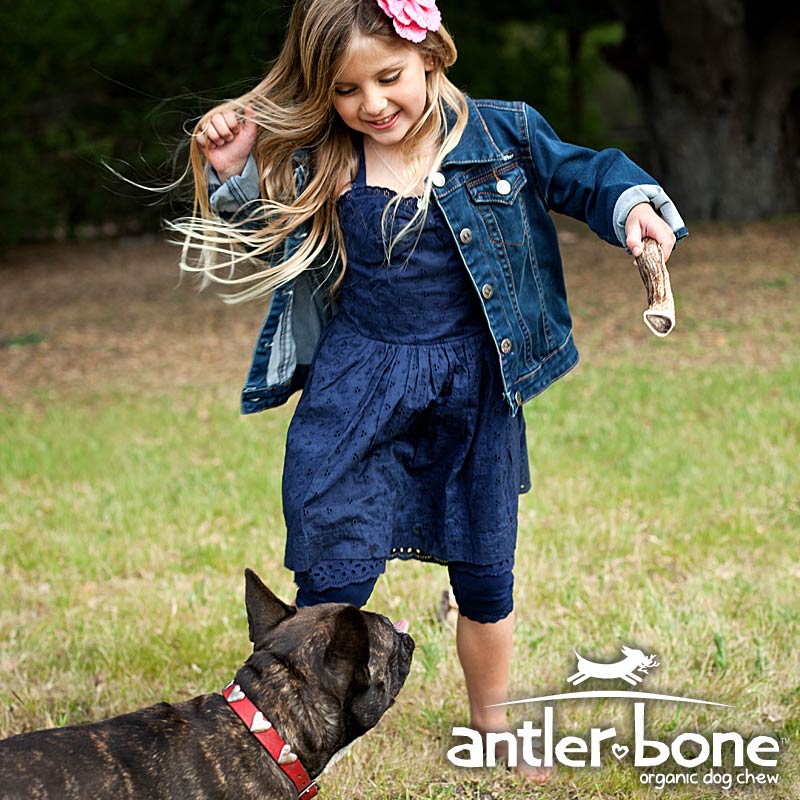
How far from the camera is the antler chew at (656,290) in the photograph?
2.57 meters

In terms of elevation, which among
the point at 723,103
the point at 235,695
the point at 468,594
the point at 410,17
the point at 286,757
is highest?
the point at 723,103

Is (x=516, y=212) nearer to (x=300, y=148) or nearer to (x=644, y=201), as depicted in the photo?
(x=644, y=201)

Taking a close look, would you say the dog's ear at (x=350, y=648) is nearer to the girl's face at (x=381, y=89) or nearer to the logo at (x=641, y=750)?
the logo at (x=641, y=750)

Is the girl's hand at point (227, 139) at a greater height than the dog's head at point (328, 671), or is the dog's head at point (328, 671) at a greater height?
the girl's hand at point (227, 139)

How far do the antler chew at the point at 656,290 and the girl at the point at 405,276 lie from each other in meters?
0.25

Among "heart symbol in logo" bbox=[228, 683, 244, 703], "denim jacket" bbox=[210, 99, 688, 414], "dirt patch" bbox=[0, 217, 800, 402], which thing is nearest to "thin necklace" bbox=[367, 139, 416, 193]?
"denim jacket" bbox=[210, 99, 688, 414]

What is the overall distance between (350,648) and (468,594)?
72cm

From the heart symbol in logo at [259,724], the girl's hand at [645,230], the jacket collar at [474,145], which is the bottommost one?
the heart symbol in logo at [259,724]

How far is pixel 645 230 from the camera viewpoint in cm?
282

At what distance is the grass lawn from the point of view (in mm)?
3682

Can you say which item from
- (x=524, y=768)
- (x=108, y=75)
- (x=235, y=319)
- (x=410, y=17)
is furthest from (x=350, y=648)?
(x=108, y=75)

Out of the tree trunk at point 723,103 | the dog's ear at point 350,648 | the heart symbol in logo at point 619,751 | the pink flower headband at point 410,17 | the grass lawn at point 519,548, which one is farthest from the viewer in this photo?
the tree trunk at point 723,103

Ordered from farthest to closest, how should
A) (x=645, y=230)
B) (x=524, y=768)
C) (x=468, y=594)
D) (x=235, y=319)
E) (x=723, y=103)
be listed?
1. (x=723, y=103)
2. (x=235, y=319)
3. (x=524, y=768)
4. (x=468, y=594)
5. (x=645, y=230)

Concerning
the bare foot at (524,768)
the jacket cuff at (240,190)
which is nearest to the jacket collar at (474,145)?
the jacket cuff at (240,190)
